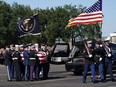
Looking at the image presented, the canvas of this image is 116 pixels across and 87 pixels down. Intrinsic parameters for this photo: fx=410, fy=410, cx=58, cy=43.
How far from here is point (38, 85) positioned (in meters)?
17.0

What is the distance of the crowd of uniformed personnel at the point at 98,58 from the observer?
17297mm

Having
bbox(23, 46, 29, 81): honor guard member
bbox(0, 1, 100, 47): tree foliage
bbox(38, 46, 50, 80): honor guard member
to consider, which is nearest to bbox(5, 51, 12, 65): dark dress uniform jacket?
bbox(23, 46, 29, 81): honor guard member

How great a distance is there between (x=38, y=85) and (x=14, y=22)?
50015mm

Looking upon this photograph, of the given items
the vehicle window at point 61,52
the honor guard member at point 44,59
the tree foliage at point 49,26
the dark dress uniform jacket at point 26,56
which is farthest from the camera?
the tree foliage at point 49,26

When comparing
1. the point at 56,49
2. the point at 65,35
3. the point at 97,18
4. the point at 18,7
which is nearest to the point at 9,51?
the point at 97,18

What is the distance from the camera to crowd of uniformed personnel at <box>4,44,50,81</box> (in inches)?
760

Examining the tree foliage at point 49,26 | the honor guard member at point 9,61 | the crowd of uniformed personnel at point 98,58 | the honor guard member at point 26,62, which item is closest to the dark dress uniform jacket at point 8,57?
the honor guard member at point 9,61

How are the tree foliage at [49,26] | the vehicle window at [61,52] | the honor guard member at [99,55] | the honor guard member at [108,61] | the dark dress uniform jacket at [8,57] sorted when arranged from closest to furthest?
the honor guard member at [99,55], the honor guard member at [108,61], the dark dress uniform jacket at [8,57], the vehicle window at [61,52], the tree foliage at [49,26]

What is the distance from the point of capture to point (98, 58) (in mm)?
17672

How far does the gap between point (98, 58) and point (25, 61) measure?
3702 mm

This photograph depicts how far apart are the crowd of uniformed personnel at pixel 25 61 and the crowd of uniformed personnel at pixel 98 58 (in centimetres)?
284

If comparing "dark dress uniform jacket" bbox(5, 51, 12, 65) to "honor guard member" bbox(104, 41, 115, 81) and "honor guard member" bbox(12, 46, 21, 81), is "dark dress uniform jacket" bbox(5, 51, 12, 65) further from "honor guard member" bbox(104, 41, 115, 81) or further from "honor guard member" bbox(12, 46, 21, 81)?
"honor guard member" bbox(104, 41, 115, 81)

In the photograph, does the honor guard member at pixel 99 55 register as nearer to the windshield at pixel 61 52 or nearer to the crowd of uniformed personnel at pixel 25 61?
the crowd of uniformed personnel at pixel 25 61

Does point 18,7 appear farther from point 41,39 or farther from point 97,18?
point 97,18
